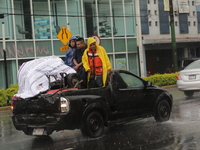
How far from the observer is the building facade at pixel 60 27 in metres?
26.1

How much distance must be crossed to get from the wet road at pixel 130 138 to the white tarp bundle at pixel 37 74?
1094mm

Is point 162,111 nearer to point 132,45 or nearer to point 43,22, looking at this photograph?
point 43,22

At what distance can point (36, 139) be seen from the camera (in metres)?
9.21

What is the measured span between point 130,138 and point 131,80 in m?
1.85

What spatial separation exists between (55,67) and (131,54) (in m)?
24.5

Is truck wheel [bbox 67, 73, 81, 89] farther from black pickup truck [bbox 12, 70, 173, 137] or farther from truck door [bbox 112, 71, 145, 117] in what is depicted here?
truck door [bbox 112, 71, 145, 117]

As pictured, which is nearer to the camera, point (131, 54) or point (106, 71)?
point (106, 71)

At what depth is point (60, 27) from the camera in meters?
28.3

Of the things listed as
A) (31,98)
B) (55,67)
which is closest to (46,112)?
(31,98)

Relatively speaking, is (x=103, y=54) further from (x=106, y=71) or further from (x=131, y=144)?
(x=131, y=144)

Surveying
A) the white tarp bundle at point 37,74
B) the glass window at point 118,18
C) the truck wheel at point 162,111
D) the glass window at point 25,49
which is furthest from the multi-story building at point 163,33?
the white tarp bundle at point 37,74

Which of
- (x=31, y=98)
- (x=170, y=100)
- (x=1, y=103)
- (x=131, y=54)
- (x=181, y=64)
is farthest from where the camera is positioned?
(x=131, y=54)

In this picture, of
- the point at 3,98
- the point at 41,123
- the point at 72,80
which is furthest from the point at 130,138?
the point at 3,98

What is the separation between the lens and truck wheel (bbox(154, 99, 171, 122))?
10.2 meters
